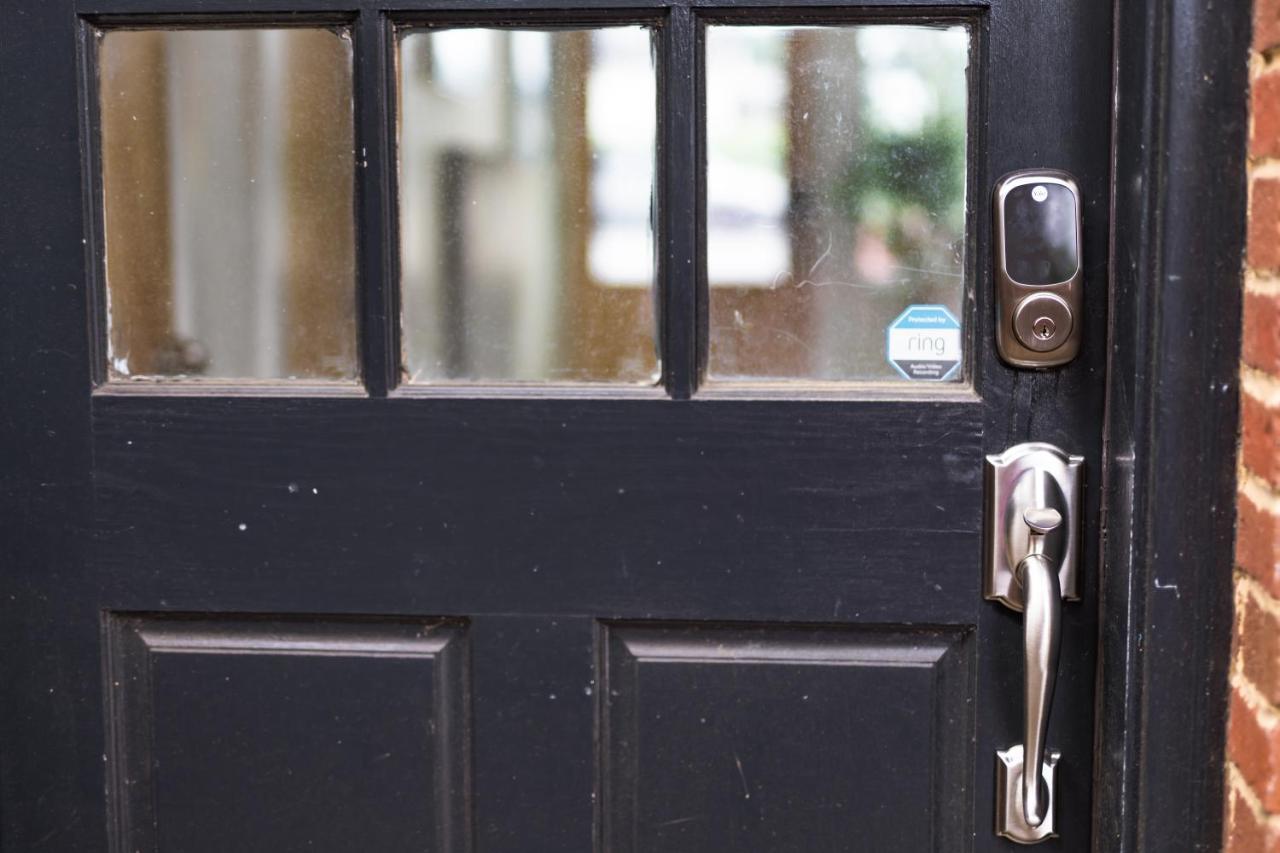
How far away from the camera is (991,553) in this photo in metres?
1.21

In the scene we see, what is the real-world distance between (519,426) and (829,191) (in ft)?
1.31

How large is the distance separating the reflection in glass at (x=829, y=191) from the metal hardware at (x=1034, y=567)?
16cm

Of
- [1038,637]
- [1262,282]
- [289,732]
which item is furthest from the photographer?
[289,732]

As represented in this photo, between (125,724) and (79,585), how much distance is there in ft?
0.52

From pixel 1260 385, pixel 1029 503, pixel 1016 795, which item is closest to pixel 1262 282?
pixel 1260 385

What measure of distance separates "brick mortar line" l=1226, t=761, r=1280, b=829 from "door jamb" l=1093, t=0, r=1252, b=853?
1cm

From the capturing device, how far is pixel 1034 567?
1.18 meters

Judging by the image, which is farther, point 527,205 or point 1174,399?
point 527,205

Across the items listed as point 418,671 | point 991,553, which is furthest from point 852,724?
point 418,671

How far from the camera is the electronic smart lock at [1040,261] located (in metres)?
1.17

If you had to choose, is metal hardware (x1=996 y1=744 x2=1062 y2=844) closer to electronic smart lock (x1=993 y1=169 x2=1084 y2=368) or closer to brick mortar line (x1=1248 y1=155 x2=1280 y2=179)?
electronic smart lock (x1=993 y1=169 x2=1084 y2=368)

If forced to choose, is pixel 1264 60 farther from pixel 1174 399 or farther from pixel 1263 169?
pixel 1174 399

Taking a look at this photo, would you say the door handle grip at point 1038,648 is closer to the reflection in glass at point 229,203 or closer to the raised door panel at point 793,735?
the raised door panel at point 793,735

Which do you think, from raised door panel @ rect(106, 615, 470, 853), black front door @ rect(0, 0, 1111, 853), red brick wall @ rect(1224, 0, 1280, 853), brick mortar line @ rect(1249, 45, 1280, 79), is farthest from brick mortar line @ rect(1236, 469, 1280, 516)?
raised door panel @ rect(106, 615, 470, 853)
